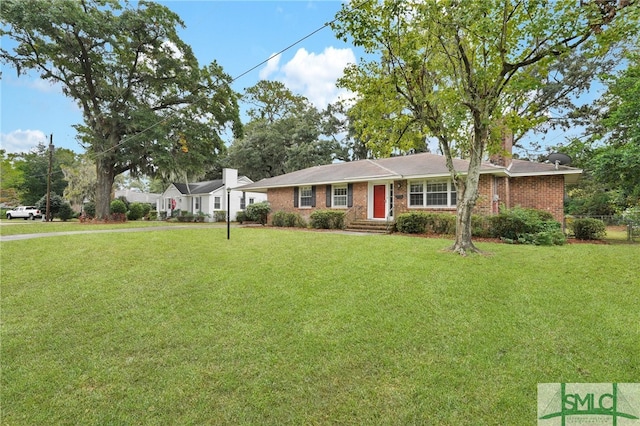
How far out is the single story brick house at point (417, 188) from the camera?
1297 cm

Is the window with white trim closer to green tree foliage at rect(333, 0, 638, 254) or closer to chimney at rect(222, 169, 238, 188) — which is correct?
green tree foliage at rect(333, 0, 638, 254)

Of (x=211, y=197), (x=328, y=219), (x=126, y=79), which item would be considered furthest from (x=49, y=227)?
(x=328, y=219)

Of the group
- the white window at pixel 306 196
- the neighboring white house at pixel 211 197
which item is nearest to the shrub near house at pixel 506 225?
the white window at pixel 306 196

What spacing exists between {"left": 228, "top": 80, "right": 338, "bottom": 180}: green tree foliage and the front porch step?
15.1 metres

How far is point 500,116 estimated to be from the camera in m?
8.99

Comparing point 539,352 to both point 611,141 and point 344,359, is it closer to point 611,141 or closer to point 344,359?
point 344,359

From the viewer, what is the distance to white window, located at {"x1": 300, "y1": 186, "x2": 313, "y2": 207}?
17.9m

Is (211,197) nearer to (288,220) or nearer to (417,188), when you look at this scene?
(288,220)

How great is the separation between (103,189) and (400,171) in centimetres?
1990

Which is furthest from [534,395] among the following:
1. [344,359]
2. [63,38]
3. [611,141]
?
[63,38]

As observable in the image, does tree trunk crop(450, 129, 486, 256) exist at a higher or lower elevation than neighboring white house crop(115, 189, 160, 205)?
lower

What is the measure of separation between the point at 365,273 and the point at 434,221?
295 inches

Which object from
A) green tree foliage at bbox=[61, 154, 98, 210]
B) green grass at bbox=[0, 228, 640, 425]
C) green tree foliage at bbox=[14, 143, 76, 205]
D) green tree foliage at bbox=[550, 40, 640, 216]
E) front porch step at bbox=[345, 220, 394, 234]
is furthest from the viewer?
green tree foliage at bbox=[14, 143, 76, 205]

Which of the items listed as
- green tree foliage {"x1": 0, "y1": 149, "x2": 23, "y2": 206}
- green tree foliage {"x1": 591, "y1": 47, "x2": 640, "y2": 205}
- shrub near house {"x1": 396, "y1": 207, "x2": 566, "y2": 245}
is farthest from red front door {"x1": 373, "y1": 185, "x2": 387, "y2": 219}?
green tree foliage {"x1": 0, "y1": 149, "x2": 23, "y2": 206}
